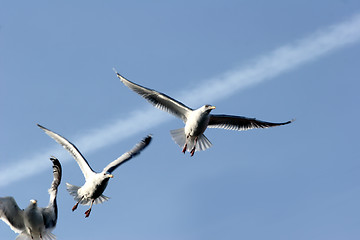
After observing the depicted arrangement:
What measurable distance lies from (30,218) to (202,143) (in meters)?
6.44

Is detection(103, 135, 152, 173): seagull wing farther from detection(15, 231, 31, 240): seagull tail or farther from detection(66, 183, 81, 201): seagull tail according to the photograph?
detection(15, 231, 31, 240): seagull tail

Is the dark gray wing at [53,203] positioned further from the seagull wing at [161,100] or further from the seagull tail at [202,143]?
the seagull tail at [202,143]

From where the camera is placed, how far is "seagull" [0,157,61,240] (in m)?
22.0

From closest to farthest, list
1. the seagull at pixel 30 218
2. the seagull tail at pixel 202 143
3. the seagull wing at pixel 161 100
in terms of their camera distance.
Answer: the seagull at pixel 30 218
the seagull wing at pixel 161 100
the seagull tail at pixel 202 143

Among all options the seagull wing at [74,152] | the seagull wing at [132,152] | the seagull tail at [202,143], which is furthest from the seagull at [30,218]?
the seagull tail at [202,143]

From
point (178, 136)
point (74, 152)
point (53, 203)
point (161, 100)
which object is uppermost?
point (161, 100)

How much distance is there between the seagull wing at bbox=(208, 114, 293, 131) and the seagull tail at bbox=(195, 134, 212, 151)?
0.82 m

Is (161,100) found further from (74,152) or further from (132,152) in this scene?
(74,152)

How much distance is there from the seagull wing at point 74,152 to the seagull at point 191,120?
9.33 ft

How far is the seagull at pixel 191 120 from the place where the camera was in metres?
24.4

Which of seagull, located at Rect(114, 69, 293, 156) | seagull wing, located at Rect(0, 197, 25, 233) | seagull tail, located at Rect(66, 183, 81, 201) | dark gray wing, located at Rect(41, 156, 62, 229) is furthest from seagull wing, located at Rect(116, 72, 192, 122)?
seagull wing, located at Rect(0, 197, 25, 233)

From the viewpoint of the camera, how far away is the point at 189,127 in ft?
80.3

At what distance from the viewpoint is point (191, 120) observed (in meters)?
24.5

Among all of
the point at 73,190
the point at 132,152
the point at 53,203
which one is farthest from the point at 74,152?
the point at 53,203
